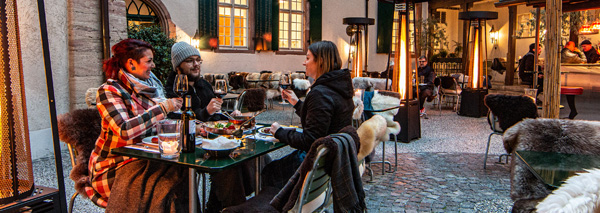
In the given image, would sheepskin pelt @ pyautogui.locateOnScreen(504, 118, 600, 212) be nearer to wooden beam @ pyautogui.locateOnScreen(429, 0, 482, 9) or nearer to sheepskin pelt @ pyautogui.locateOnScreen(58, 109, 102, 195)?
sheepskin pelt @ pyautogui.locateOnScreen(58, 109, 102, 195)

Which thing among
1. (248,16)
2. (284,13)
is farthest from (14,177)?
(284,13)

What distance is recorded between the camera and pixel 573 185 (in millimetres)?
1042

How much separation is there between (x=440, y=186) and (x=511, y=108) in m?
1.16

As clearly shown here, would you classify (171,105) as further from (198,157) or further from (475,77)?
(475,77)

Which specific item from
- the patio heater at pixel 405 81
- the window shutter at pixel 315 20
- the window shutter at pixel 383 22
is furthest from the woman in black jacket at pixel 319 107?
the window shutter at pixel 383 22

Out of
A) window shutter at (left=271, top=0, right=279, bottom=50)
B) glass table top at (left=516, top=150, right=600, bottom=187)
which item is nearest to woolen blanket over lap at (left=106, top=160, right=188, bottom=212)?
glass table top at (left=516, top=150, right=600, bottom=187)

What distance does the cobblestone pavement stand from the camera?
3520mm

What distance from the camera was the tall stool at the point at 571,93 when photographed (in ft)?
25.3

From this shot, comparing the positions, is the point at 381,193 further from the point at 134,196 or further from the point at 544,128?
the point at 134,196

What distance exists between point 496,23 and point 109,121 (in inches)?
748

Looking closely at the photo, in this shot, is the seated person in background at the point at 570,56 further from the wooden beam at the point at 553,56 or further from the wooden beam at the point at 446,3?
the wooden beam at the point at 446,3

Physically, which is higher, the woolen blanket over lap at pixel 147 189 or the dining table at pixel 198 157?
the dining table at pixel 198 157

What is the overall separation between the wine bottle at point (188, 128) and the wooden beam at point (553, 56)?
A: 327 cm

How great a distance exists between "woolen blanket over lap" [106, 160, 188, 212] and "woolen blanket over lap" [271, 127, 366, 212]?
63 centimetres
